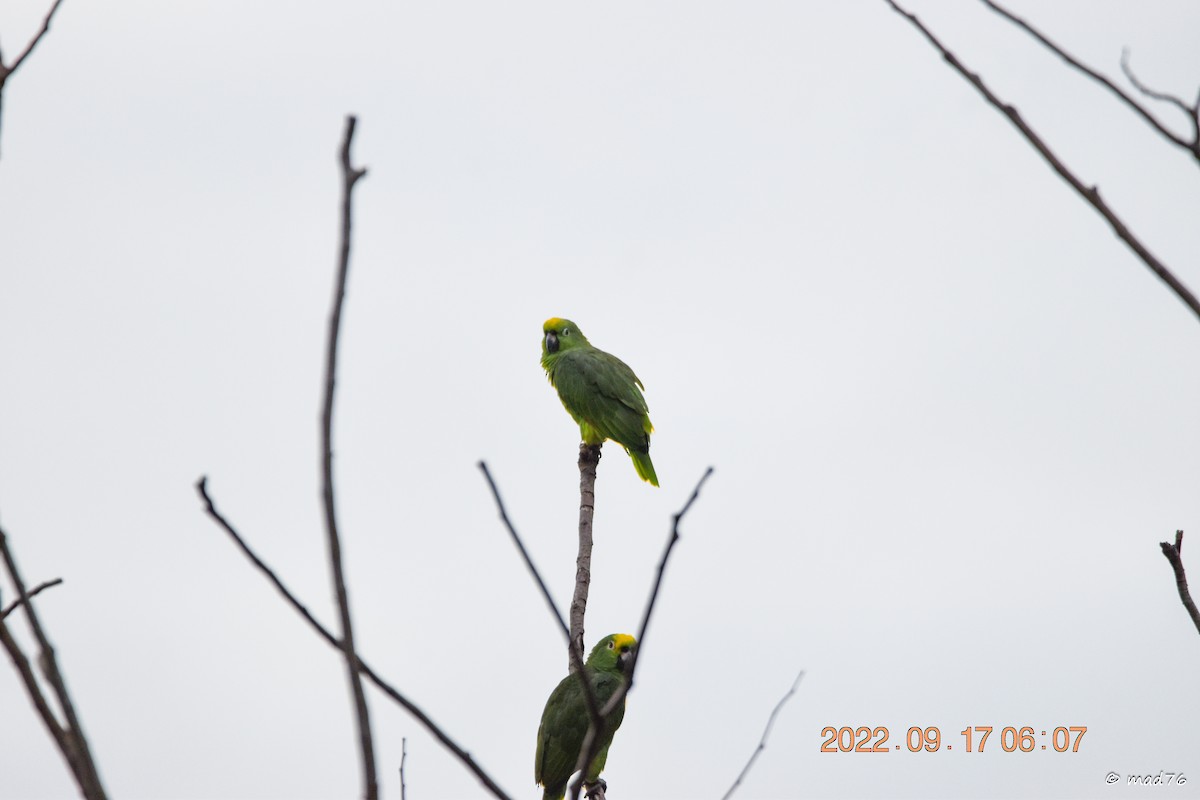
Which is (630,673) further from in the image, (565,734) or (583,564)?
(565,734)

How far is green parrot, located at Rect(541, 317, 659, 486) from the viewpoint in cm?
939

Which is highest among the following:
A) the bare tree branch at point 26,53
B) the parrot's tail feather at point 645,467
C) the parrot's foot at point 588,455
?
the parrot's tail feather at point 645,467

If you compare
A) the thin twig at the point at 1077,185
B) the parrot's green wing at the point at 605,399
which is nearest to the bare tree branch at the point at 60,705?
the thin twig at the point at 1077,185

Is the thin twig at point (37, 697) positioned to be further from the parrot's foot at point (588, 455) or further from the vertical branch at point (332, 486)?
the parrot's foot at point (588, 455)

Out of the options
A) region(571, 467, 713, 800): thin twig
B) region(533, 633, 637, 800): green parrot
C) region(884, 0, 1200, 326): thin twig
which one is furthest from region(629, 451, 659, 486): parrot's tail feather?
region(884, 0, 1200, 326): thin twig

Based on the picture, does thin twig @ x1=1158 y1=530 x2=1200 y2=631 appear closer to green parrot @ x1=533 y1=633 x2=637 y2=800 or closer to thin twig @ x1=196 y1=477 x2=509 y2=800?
thin twig @ x1=196 y1=477 x2=509 y2=800

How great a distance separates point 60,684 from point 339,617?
0.39 metres

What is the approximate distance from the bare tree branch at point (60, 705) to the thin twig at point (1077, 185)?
4.84 ft

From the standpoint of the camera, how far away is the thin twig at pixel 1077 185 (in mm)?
1364

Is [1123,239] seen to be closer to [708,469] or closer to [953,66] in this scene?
[953,66]

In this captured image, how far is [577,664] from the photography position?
177 centimetres

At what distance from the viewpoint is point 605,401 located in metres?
9.43

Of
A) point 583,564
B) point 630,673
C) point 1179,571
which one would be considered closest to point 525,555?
point 630,673

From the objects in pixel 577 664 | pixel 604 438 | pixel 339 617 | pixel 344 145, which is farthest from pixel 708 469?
pixel 604 438
